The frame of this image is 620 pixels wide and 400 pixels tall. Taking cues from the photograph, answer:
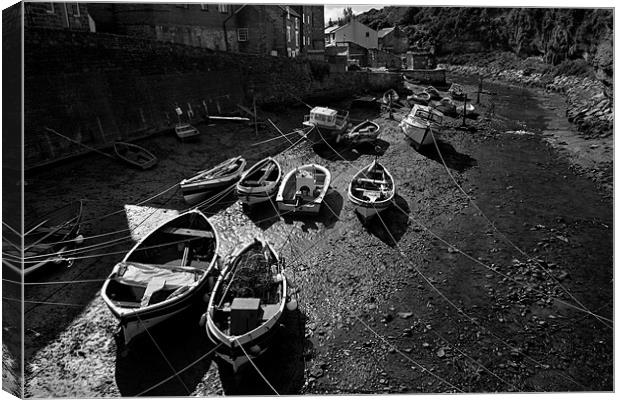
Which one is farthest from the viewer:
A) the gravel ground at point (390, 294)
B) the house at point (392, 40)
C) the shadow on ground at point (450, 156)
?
the house at point (392, 40)

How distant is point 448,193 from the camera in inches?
794

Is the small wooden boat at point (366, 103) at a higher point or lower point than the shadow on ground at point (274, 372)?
higher

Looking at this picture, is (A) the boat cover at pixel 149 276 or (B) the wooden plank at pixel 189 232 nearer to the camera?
(A) the boat cover at pixel 149 276

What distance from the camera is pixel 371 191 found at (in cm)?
1900

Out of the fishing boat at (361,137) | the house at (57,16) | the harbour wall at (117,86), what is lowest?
the fishing boat at (361,137)

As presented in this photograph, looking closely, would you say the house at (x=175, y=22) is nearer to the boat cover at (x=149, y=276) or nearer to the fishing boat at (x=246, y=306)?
the boat cover at (x=149, y=276)

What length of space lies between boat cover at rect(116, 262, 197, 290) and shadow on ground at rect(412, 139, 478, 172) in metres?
17.4

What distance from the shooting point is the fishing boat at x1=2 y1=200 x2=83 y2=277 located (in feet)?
43.4

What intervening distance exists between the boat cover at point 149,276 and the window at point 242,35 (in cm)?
3179

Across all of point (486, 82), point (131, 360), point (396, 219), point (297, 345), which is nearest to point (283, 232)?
point (396, 219)

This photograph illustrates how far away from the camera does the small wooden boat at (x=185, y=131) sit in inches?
1004

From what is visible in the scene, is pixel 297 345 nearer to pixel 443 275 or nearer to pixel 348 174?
pixel 443 275

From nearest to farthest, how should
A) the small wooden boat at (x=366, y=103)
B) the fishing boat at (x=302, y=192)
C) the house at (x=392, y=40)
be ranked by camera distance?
the fishing boat at (x=302, y=192) → the small wooden boat at (x=366, y=103) → the house at (x=392, y=40)

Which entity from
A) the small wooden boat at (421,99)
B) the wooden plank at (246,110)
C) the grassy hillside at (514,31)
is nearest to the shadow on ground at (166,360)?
the wooden plank at (246,110)
